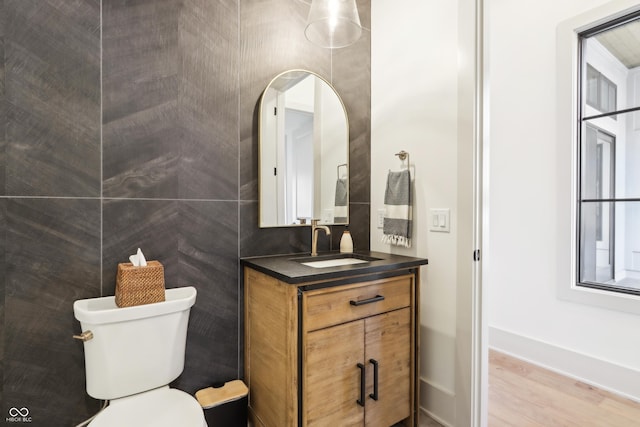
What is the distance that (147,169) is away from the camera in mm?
1512

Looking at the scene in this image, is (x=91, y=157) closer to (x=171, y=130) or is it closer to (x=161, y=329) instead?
(x=171, y=130)

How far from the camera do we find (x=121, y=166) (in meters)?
1.46

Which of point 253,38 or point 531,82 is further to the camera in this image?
point 531,82

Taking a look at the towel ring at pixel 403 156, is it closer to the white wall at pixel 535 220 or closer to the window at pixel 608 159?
the white wall at pixel 535 220

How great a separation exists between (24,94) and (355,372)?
1.80 m

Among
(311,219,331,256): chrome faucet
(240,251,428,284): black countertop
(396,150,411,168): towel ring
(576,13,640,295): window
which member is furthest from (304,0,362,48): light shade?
(576,13,640,295): window

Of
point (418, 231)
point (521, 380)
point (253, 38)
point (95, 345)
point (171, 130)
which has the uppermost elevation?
point (253, 38)

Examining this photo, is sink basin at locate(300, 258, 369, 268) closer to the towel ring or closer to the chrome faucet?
the chrome faucet

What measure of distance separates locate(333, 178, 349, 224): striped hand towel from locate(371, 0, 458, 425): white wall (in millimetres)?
262

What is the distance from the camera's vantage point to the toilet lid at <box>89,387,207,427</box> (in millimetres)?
1105

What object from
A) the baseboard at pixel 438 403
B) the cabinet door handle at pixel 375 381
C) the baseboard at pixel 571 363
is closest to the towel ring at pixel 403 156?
the cabinet door handle at pixel 375 381

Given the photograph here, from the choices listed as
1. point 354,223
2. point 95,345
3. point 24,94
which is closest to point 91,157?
point 24,94

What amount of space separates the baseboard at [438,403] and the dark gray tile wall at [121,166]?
106 cm

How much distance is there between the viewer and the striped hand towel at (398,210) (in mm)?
1855
